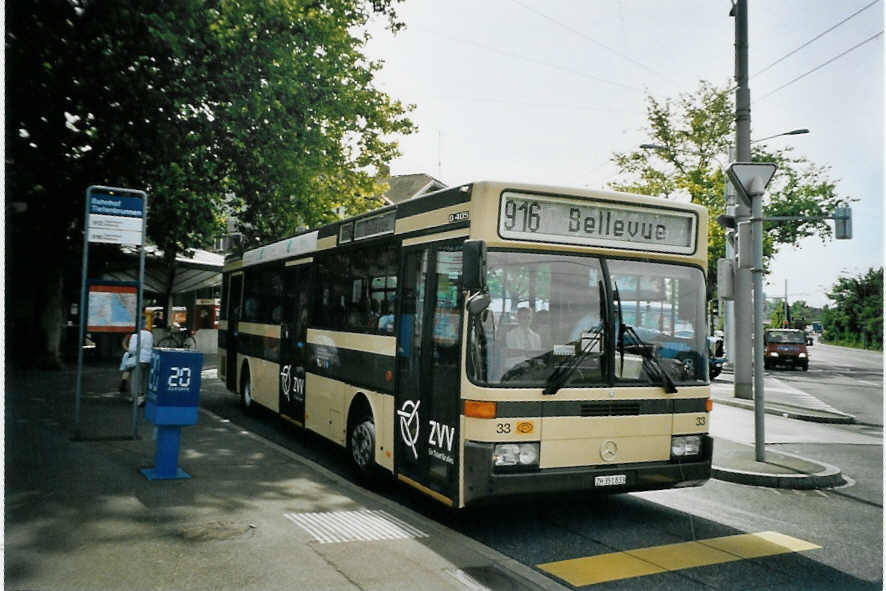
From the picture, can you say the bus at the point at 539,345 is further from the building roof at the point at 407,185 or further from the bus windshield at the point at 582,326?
the building roof at the point at 407,185

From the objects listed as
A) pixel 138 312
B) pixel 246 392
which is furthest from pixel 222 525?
pixel 246 392

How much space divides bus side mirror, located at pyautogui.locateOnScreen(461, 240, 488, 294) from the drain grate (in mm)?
2044

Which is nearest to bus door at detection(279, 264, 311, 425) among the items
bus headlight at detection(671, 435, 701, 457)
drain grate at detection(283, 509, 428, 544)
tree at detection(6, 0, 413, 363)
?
drain grate at detection(283, 509, 428, 544)

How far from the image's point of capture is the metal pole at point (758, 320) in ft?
31.4

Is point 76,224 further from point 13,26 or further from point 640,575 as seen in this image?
point 640,575

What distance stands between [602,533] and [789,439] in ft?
25.2

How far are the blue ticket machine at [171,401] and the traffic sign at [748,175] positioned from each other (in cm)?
701

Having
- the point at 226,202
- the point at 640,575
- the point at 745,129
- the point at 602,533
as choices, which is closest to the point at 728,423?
the point at 745,129

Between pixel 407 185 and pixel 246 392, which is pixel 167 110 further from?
pixel 407 185

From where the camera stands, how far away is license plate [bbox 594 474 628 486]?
6301mm

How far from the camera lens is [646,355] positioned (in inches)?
258

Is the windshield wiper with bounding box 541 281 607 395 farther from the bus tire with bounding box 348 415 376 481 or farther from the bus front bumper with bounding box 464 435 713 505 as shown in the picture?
the bus tire with bounding box 348 415 376 481

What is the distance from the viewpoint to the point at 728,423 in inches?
575

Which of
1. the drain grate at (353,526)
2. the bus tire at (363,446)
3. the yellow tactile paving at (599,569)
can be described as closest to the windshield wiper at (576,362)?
the yellow tactile paving at (599,569)
